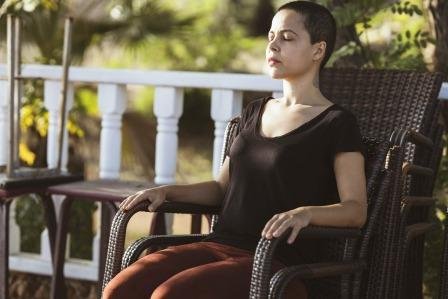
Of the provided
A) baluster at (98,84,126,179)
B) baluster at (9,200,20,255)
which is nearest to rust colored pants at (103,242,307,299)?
baluster at (98,84,126,179)

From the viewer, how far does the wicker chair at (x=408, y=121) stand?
147 inches

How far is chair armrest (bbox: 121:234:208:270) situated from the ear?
0.65m

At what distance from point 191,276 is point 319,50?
31.1 inches

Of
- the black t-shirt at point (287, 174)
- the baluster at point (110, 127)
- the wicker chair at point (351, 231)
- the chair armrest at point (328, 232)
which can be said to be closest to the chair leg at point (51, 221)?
the baluster at point (110, 127)

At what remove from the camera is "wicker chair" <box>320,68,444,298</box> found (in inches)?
147

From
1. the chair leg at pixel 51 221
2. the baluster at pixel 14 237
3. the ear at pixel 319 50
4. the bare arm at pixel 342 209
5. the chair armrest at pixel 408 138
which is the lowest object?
the baluster at pixel 14 237

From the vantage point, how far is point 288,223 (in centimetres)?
277

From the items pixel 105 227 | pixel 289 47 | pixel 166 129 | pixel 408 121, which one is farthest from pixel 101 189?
pixel 289 47

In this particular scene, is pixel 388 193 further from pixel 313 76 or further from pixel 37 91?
pixel 37 91

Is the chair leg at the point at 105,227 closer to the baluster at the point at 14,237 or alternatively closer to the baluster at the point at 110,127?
the baluster at the point at 110,127

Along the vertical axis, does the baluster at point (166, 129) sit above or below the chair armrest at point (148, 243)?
above

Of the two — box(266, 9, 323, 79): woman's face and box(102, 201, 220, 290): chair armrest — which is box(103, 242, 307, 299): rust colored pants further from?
box(266, 9, 323, 79): woman's face

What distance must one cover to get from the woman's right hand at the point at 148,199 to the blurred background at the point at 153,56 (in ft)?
4.83

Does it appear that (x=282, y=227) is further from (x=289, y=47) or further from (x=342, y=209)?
(x=289, y=47)
